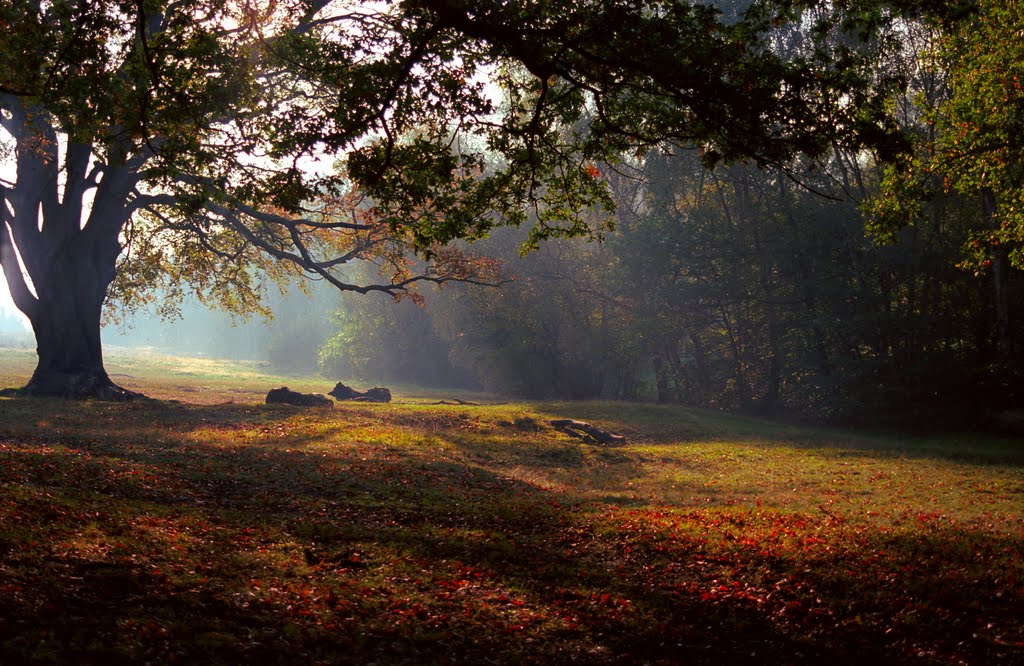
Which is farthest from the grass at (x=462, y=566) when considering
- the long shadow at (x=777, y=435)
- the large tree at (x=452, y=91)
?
the long shadow at (x=777, y=435)

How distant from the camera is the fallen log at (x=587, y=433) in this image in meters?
30.3

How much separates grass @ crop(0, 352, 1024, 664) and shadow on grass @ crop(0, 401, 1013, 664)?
0.03 meters

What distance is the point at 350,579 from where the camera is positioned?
9422 mm

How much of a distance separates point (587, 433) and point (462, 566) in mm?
21362

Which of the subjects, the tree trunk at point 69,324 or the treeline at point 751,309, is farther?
the treeline at point 751,309

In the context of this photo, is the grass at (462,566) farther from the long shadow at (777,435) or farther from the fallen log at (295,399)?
the fallen log at (295,399)

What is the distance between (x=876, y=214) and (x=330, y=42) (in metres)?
14.4

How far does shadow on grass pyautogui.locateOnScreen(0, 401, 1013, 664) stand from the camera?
7.30m

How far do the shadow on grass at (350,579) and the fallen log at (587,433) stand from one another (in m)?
14.5

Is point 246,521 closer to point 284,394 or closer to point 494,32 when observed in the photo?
point 494,32

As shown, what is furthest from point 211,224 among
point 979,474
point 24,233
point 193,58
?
point 979,474

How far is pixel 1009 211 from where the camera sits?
815 inches

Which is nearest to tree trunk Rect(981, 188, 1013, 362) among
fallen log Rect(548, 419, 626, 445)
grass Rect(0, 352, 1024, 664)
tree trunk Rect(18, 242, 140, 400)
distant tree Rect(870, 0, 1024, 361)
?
distant tree Rect(870, 0, 1024, 361)

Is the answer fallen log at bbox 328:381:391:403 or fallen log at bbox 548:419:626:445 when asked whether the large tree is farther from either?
fallen log at bbox 328:381:391:403
